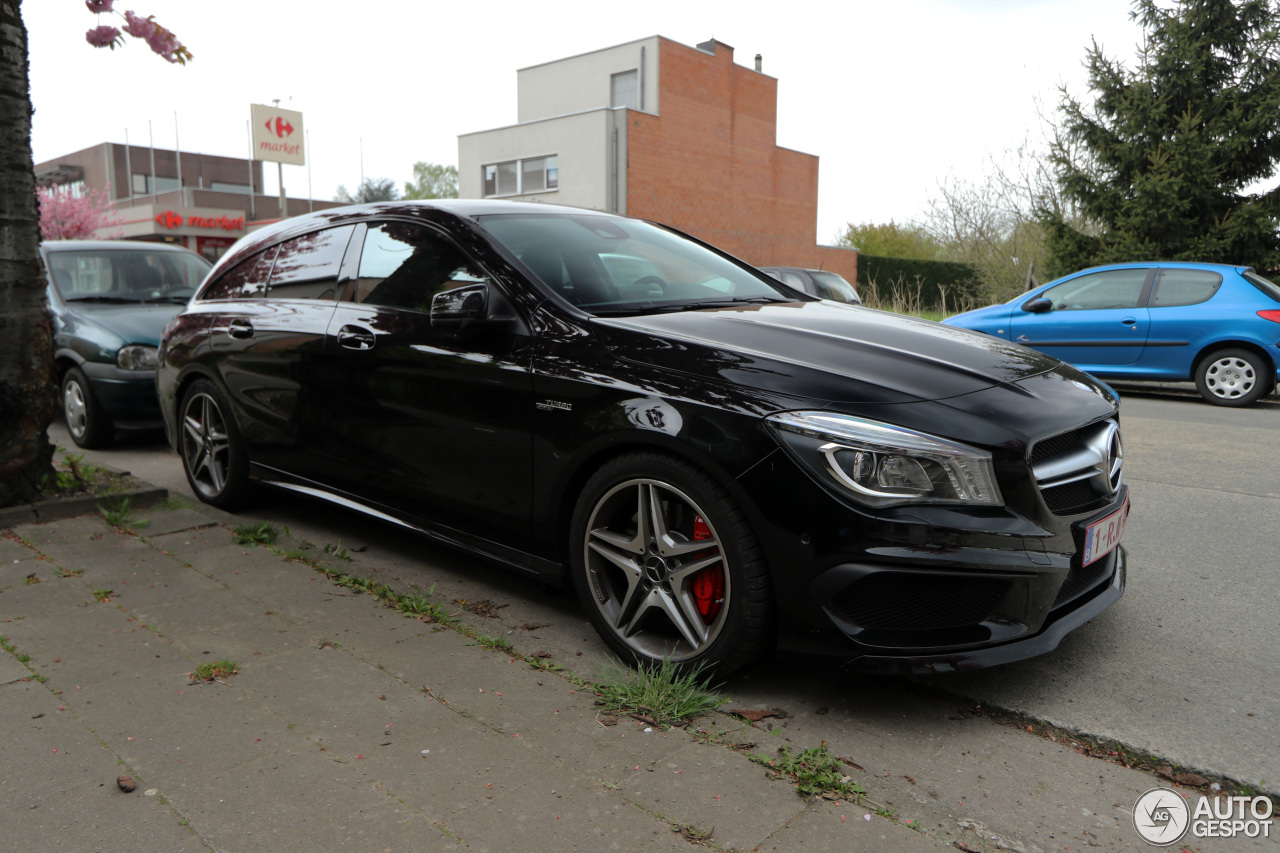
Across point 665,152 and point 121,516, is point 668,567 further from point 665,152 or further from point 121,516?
point 665,152

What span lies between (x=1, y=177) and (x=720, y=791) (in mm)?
4605

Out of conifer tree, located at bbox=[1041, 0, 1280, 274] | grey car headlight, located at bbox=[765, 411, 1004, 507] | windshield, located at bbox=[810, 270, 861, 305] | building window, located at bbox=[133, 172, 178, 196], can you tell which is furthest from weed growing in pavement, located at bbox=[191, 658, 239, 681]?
building window, located at bbox=[133, 172, 178, 196]

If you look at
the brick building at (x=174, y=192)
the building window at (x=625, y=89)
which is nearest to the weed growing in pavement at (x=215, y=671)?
the building window at (x=625, y=89)

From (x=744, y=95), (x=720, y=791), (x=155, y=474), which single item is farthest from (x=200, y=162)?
(x=720, y=791)

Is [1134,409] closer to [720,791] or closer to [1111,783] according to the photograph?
[1111,783]

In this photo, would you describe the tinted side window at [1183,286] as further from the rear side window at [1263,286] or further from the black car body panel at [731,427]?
the black car body panel at [731,427]

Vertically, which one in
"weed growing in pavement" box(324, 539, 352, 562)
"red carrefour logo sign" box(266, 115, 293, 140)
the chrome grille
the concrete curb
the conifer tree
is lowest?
"weed growing in pavement" box(324, 539, 352, 562)

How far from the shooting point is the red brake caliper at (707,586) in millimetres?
2859

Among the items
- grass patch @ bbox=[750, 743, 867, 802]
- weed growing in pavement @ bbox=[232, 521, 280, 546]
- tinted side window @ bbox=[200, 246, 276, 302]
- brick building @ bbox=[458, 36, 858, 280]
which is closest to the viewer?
grass patch @ bbox=[750, 743, 867, 802]

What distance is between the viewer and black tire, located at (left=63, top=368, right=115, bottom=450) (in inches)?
277

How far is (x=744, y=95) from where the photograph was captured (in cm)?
3709

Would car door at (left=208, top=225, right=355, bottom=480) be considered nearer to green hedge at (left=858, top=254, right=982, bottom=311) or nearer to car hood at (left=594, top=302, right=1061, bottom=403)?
car hood at (left=594, top=302, right=1061, bottom=403)

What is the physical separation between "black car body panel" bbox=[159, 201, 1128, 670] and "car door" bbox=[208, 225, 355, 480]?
22 millimetres

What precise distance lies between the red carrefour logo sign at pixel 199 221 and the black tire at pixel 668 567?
5310 centimetres
